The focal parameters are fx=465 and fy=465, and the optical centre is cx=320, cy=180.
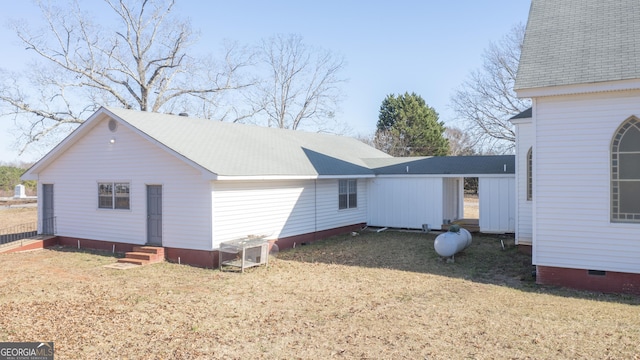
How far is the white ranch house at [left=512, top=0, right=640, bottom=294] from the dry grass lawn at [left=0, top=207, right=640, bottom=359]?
743 mm

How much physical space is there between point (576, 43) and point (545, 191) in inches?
153

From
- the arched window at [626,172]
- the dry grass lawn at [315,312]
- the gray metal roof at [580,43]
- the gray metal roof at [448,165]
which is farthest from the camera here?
the gray metal roof at [448,165]

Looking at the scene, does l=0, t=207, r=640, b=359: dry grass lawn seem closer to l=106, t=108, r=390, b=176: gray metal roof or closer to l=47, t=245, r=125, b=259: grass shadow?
l=47, t=245, r=125, b=259: grass shadow

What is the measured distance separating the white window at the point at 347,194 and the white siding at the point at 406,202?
1.13 meters

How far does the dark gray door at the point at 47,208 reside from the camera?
1794 cm

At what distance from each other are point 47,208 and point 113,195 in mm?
4399

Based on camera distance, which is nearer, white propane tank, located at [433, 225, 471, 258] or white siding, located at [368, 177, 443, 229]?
white propane tank, located at [433, 225, 471, 258]

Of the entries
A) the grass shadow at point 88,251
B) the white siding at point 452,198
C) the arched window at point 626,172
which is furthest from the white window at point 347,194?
the arched window at point 626,172

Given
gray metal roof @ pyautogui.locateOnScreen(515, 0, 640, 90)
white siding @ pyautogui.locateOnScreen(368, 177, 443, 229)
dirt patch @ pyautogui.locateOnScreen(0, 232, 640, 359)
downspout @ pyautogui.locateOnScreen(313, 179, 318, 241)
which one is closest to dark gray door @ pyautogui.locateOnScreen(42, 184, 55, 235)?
dirt patch @ pyautogui.locateOnScreen(0, 232, 640, 359)

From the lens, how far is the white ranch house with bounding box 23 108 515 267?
13914 mm

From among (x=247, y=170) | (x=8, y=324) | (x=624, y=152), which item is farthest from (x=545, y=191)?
(x=8, y=324)

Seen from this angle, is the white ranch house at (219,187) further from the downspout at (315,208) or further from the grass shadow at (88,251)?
the grass shadow at (88,251)

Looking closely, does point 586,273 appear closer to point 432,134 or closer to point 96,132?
point 96,132

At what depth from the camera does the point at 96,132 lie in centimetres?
1609
